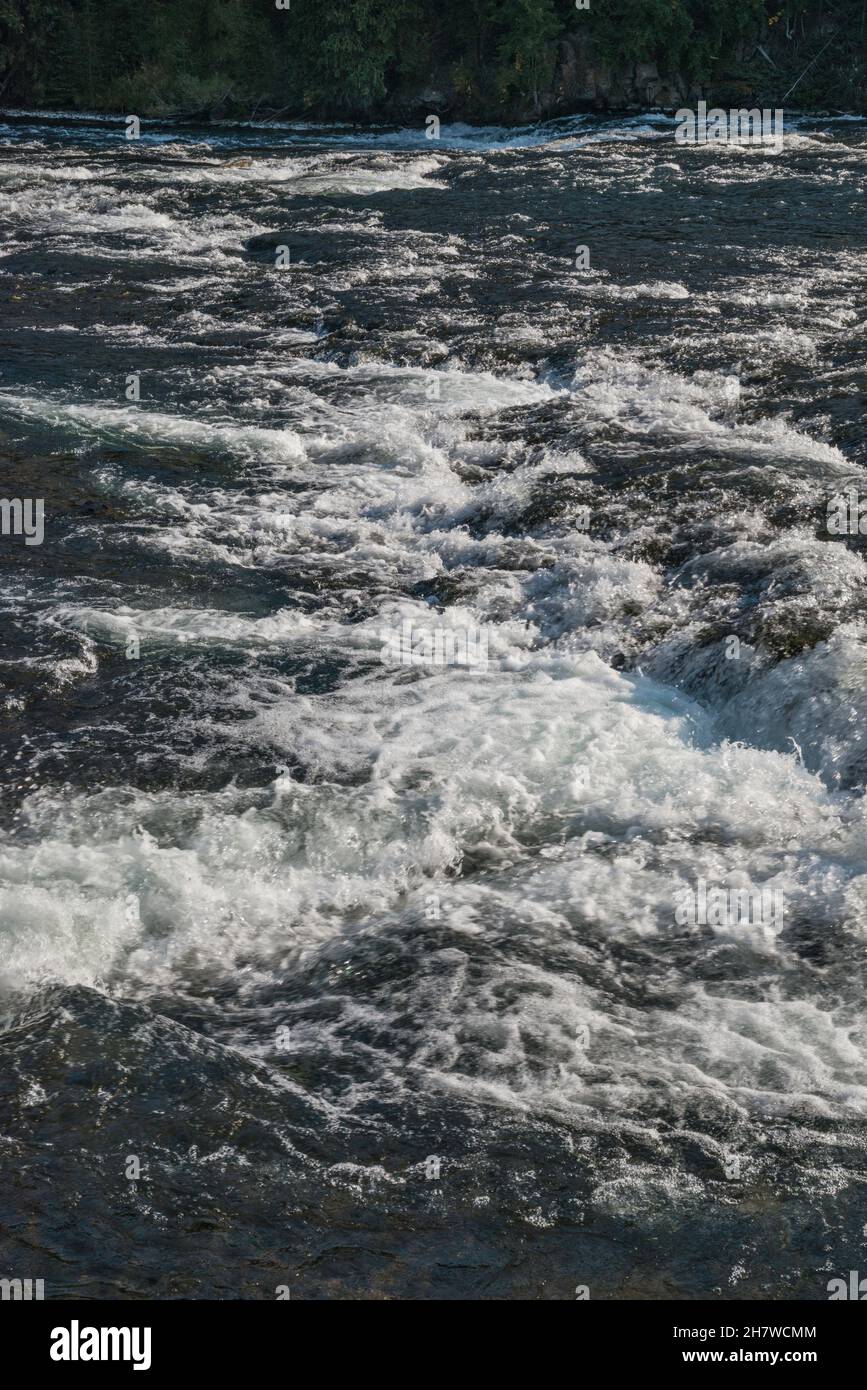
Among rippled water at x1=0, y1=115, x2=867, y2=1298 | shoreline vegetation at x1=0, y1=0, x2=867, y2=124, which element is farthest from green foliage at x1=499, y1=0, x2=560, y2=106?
rippled water at x1=0, y1=115, x2=867, y2=1298

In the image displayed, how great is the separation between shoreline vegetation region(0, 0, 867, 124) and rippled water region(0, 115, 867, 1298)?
65.7ft

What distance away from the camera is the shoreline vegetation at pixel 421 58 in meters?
32.3

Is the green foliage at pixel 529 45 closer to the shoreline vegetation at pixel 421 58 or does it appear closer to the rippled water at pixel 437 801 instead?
the shoreline vegetation at pixel 421 58

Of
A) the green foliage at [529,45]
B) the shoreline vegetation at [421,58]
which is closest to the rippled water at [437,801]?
the green foliage at [529,45]

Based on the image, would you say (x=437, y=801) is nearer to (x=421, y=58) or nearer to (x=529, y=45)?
(x=529, y=45)

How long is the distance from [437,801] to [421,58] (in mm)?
31958

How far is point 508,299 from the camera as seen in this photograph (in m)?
15.2

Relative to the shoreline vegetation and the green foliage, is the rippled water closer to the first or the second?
the green foliage

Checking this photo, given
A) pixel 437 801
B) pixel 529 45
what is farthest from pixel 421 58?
pixel 437 801

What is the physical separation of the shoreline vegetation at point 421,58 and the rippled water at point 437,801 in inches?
788

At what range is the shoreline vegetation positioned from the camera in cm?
Answer: 3228

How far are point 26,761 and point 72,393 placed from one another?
698 centimetres

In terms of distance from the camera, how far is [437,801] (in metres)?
6.53

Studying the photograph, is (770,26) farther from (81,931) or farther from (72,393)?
(81,931)
